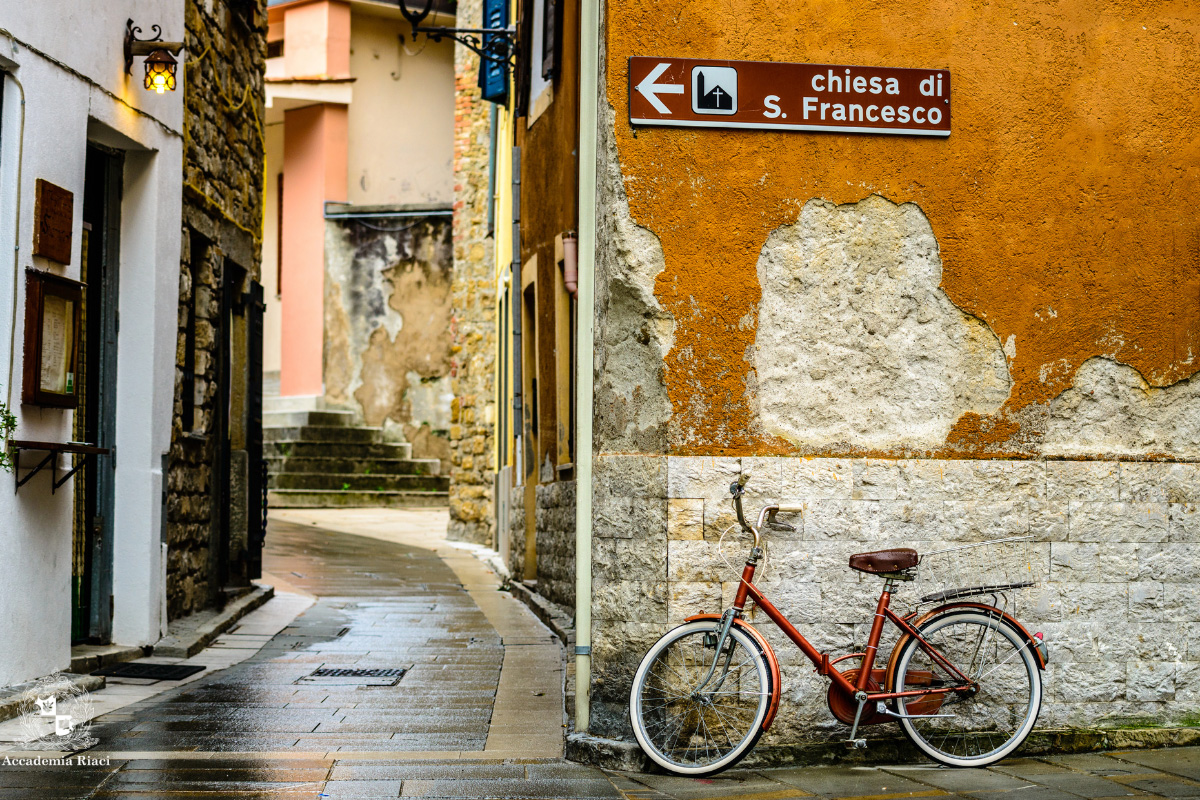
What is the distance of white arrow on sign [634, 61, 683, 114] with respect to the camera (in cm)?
559

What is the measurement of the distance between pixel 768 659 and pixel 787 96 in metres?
2.44

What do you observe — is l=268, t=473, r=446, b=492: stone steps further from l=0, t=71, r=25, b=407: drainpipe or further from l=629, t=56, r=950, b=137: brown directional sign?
l=629, t=56, r=950, b=137: brown directional sign

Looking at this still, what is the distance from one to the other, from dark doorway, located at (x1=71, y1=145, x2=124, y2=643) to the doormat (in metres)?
0.49

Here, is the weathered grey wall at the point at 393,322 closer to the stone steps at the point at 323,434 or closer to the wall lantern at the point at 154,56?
the stone steps at the point at 323,434

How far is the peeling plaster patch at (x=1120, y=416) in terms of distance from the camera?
19.2 ft

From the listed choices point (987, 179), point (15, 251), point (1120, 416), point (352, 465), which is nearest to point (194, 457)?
point (15, 251)

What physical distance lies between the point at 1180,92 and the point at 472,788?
4469 mm

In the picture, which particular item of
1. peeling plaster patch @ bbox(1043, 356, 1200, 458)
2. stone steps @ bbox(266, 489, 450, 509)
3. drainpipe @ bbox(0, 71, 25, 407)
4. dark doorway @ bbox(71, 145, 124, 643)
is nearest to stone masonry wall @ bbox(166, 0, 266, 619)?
dark doorway @ bbox(71, 145, 124, 643)

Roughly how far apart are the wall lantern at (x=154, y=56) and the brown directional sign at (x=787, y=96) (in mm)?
3607

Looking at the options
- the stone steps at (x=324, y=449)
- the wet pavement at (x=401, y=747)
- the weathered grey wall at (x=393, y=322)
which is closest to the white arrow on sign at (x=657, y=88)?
the wet pavement at (x=401, y=747)

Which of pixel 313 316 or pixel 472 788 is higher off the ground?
pixel 313 316

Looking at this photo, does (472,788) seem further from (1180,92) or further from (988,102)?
(1180,92)

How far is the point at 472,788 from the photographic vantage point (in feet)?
16.0

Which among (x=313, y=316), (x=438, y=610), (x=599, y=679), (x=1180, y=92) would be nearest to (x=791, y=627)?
(x=599, y=679)
